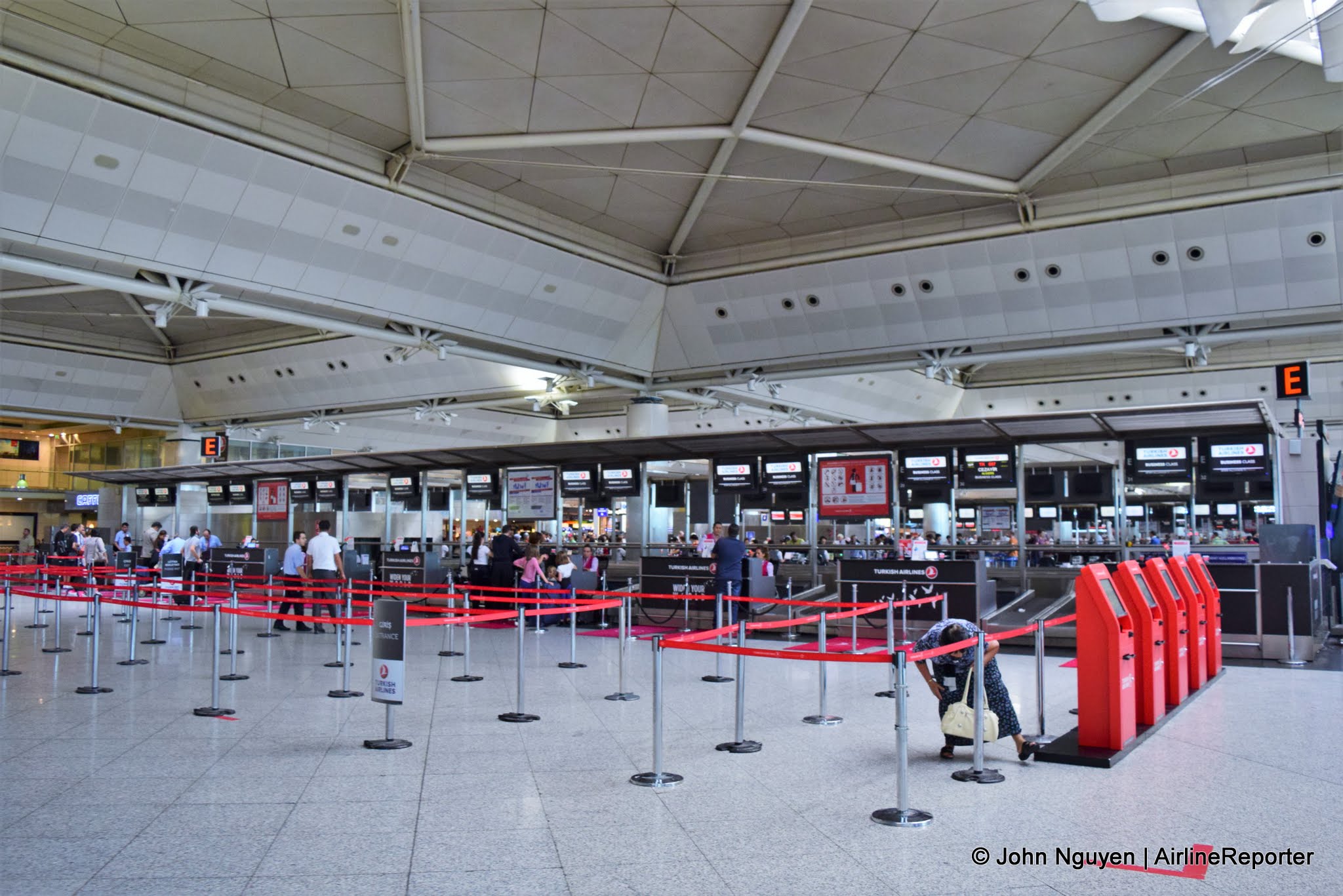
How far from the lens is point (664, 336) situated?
997 inches

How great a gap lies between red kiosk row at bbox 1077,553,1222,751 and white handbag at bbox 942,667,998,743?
736mm

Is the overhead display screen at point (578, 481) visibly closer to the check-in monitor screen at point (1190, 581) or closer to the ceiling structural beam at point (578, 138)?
the ceiling structural beam at point (578, 138)

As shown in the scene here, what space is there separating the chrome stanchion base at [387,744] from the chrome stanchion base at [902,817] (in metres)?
3.53

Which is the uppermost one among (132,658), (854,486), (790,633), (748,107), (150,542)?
(748,107)

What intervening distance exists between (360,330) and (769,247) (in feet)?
29.8

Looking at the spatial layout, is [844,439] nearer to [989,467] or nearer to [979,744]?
[989,467]

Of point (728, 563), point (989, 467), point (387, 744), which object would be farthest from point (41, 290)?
point (989, 467)

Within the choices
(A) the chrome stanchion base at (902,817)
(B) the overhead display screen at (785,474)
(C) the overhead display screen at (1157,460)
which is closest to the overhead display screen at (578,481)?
(B) the overhead display screen at (785,474)

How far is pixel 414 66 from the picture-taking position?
1377 centimetres

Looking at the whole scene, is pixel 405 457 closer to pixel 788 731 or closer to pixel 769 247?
pixel 769 247

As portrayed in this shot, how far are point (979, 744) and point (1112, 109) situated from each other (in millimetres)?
12221

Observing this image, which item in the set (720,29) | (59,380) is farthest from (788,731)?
(59,380)

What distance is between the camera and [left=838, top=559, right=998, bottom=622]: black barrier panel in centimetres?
1463

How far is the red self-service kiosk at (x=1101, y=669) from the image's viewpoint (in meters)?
6.80
